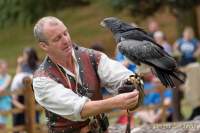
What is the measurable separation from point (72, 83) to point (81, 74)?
86mm

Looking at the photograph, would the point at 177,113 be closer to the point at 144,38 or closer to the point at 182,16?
the point at 144,38

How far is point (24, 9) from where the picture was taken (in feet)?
84.9

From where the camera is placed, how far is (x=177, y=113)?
11484mm

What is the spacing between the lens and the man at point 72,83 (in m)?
4.45

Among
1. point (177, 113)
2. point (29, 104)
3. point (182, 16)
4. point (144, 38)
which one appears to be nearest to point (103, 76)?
point (144, 38)

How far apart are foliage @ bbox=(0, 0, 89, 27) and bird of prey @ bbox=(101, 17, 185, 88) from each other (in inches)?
811

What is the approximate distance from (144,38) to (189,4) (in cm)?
1759

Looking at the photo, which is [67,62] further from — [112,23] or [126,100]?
[126,100]

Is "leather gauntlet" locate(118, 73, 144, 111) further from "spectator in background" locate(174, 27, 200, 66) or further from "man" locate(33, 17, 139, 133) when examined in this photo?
"spectator in background" locate(174, 27, 200, 66)

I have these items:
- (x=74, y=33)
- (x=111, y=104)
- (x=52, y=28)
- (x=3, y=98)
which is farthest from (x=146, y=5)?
(x=111, y=104)

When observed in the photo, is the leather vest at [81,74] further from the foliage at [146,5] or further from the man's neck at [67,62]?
the foliage at [146,5]

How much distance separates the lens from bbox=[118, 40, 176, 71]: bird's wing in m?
5.00

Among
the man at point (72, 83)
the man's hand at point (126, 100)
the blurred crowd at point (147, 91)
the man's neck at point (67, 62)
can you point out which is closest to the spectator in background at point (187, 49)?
the blurred crowd at point (147, 91)

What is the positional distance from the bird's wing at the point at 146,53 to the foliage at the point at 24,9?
20580mm
